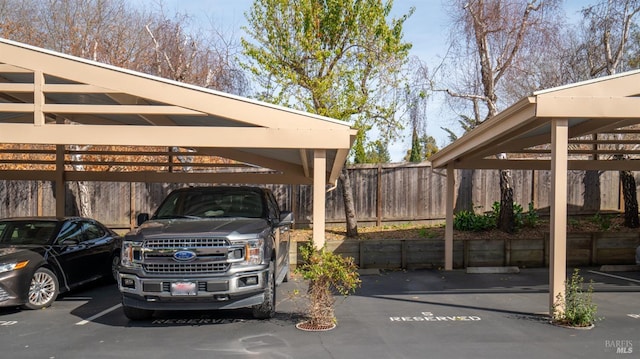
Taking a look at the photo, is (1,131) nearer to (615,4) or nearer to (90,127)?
(90,127)

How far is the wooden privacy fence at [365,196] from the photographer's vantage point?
52.3ft

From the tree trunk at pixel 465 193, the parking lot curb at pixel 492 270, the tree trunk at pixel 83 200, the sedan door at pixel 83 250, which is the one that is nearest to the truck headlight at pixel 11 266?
the sedan door at pixel 83 250

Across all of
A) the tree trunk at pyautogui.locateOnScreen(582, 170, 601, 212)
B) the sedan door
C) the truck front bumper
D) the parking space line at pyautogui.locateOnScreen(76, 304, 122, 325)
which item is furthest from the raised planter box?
the truck front bumper

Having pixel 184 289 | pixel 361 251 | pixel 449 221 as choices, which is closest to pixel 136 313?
pixel 184 289

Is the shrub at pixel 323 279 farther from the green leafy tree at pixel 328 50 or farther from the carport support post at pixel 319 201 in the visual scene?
the green leafy tree at pixel 328 50

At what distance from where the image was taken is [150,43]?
63.5ft

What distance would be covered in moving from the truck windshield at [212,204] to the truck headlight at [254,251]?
1.23 meters

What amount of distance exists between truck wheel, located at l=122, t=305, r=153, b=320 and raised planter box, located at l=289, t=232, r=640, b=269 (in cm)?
585

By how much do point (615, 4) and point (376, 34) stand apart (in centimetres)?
649

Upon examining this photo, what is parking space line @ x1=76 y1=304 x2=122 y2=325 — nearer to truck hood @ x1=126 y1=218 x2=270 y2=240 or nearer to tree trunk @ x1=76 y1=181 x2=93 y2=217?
truck hood @ x1=126 y1=218 x2=270 y2=240

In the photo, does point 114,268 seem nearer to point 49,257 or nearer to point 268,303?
point 49,257

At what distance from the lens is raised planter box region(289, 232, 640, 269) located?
43.6 ft

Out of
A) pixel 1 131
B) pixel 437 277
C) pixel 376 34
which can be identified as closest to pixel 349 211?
pixel 437 277

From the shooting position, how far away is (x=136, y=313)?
7590 mm
